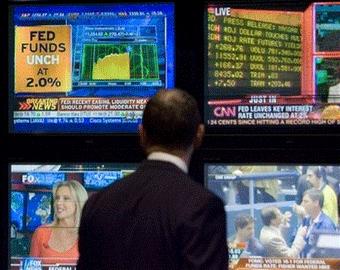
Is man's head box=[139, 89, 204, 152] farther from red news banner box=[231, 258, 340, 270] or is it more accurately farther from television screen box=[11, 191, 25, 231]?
television screen box=[11, 191, 25, 231]

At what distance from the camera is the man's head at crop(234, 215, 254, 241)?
163 inches

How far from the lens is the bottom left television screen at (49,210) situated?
4297 millimetres

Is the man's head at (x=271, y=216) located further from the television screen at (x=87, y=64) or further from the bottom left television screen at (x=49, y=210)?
the bottom left television screen at (x=49, y=210)

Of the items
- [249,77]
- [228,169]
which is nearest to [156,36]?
[249,77]

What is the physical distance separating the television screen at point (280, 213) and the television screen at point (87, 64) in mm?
583

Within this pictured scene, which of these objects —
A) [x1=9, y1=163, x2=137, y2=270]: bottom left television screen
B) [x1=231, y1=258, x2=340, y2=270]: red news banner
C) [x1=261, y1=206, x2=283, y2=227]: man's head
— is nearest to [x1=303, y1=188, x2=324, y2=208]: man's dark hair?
[x1=261, y1=206, x2=283, y2=227]: man's head

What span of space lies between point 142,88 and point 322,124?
37.9 inches

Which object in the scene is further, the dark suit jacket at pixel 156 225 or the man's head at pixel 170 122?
the man's head at pixel 170 122

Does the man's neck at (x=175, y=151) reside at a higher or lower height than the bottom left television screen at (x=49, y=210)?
higher

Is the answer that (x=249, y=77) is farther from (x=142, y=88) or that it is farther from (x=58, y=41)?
(x=58, y=41)

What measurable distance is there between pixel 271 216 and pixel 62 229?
1.13 m

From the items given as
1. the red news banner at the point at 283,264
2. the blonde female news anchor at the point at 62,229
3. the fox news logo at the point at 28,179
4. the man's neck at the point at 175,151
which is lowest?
the red news banner at the point at 283,264

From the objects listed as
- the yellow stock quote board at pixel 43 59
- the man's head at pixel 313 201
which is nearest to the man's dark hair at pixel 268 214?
the man's head at pixel 313 201

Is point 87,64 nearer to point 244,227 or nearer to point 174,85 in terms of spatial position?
point 174,85
